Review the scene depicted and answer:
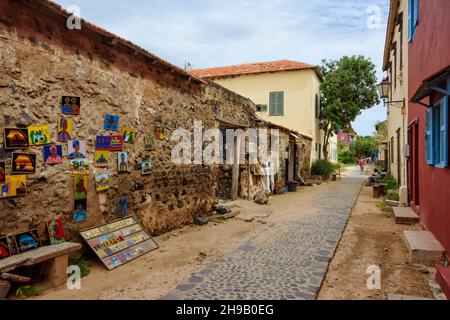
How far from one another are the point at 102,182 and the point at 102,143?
578mm

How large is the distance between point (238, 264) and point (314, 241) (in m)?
1.84

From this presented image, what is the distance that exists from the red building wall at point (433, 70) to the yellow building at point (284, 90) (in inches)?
474

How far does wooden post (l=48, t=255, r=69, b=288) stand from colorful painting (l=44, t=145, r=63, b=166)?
1.16 metres

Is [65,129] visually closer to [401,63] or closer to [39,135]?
[39,135]

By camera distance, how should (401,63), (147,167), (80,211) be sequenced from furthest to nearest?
(401,63)
(147,167)
(80,211)

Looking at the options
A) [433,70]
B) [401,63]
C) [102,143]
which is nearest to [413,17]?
[433,70]

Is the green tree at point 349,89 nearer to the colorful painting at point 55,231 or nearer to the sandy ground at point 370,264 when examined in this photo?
the sandy ground at point 370,264

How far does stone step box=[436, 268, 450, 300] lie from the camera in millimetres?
3296

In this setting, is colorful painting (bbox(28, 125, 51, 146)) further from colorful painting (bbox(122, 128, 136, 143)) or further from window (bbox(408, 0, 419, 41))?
window (bbox(408, 0, 419, 41))

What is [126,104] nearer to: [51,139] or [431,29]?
[51,139]

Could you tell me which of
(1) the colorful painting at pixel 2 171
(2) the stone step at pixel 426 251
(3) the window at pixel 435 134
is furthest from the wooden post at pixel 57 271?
(3) the window at pixel 435 134

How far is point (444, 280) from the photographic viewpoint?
11.3ft

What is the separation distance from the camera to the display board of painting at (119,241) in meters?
4.40

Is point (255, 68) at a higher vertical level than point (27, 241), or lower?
higher
